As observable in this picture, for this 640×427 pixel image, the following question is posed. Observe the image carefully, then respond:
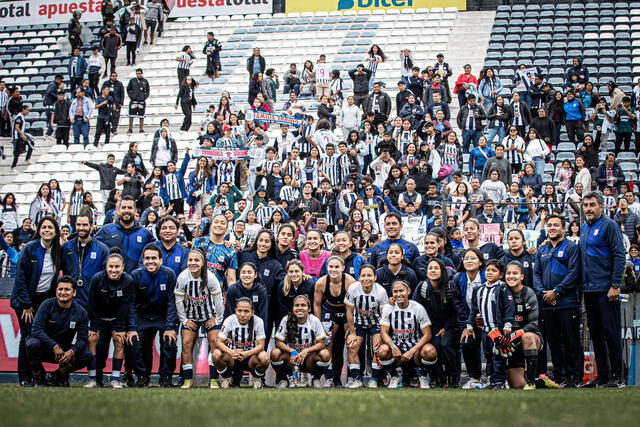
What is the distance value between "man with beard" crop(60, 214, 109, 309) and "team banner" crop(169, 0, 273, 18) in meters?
21.9

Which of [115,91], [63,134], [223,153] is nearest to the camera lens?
[223,153]

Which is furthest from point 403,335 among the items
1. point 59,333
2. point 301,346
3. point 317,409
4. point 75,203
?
point 75,203

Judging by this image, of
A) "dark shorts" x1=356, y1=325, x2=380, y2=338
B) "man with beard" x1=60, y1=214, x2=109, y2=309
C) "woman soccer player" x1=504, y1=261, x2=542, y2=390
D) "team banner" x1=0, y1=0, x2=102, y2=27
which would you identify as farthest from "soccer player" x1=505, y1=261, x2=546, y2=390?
"team banner" x1=0, y1=0, x2=102, y2=27

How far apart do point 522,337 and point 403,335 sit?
53.6 inches

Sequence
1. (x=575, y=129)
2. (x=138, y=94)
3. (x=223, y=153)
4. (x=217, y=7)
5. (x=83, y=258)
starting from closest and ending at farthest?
Result: (x=83, y=258) < (x=223, y=153) < (x=575, y=129) < (x=138, y=94) < (x=217, y=7)

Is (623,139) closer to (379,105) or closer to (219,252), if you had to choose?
(379,105)

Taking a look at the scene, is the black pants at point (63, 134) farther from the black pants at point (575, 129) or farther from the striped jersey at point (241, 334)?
the striped jersey at point (241, 334)

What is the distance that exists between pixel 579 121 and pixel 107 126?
11669 millimetres

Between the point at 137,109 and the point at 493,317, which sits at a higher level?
the point at 137,109

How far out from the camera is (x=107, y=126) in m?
23.2

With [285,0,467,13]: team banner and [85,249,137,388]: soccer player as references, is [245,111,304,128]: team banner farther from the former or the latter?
[285,0,467,13]: team banner

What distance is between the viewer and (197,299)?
1032 cm

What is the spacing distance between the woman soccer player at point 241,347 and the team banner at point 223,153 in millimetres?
8779

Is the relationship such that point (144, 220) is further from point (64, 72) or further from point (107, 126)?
point (64, 72)
